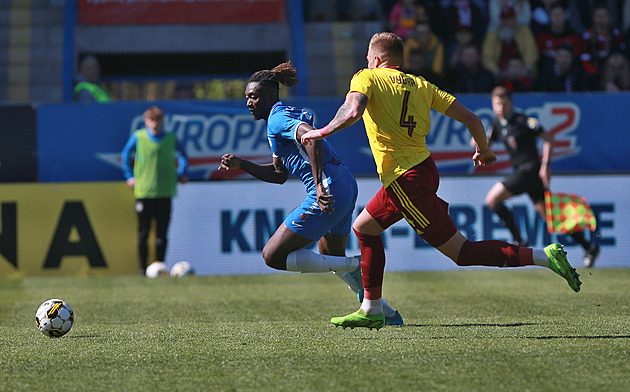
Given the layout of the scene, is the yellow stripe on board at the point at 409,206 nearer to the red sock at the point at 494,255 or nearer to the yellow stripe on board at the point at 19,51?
the red sock at the point at 494,255

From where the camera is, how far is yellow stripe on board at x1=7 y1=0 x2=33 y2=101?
17.0 metres

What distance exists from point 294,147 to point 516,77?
9923 millimetres

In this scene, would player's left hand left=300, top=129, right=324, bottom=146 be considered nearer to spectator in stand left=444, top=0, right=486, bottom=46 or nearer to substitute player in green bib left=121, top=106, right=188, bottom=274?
substitute player in green bib left=121, top=106, right=188, bottom=274

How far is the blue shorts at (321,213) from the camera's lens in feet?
21.1

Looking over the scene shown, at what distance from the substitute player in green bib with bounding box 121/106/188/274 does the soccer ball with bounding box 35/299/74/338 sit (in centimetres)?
619

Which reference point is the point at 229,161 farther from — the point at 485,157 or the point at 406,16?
the point at 406,16

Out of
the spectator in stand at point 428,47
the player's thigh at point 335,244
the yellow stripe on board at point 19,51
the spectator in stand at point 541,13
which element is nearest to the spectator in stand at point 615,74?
the spectator in stand at point 541,13

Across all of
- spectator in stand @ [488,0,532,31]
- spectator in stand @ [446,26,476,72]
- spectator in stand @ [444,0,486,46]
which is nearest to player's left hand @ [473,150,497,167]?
spectator in stand @ [446,26,476,72]

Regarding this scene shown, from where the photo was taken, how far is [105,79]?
18.5 metres

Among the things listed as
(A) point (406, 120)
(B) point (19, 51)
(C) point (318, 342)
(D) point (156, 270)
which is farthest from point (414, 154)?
(B) point (19, 51)

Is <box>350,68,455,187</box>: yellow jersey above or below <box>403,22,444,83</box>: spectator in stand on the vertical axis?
below

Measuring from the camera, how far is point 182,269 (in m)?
12.4

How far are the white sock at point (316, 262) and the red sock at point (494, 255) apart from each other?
3.42 feet

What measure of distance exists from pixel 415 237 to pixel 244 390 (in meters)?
8.72
